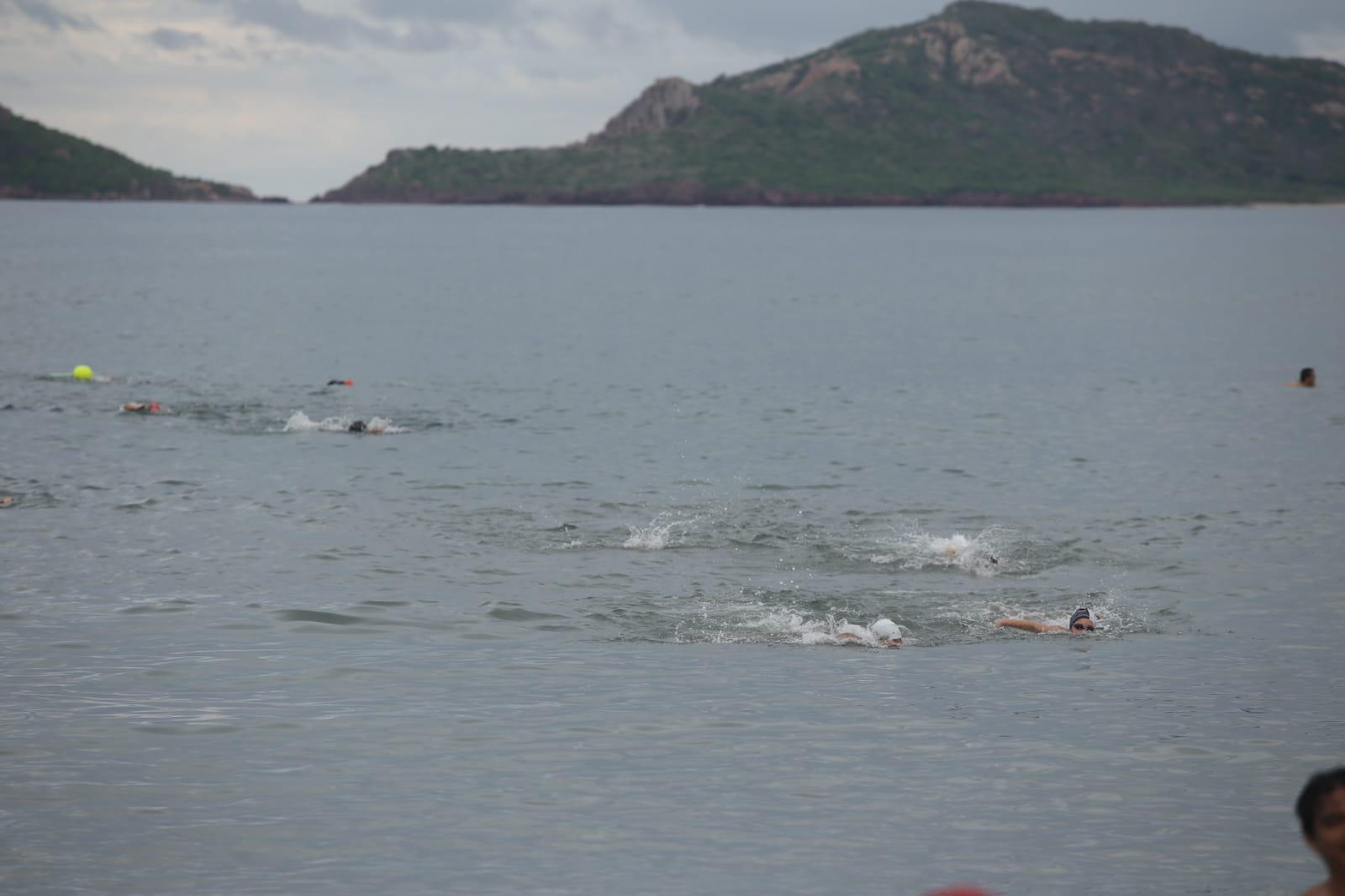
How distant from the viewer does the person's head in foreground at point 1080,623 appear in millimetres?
26359

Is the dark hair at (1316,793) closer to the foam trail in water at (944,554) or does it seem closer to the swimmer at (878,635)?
the swimmer at (878,635)

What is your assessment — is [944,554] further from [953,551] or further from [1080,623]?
[1080,623]


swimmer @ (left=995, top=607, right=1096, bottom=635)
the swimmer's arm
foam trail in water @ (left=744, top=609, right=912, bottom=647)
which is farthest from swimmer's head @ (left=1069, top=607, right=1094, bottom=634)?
foam trail in water @ (left=744, top=609, right=912, bottom=647)

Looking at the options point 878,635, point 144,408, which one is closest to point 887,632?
point 878,635

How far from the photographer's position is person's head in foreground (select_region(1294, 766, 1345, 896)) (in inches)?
327

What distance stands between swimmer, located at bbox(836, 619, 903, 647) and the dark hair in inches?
671

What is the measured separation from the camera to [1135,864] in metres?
16.9

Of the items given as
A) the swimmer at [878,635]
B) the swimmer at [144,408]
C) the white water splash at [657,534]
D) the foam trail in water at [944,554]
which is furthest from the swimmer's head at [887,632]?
the swimmer at [144,408]

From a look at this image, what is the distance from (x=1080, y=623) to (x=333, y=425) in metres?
29.3

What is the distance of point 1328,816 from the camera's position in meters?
8.31

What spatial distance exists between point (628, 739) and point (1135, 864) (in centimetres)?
688

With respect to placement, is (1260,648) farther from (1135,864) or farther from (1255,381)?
(1255,381)

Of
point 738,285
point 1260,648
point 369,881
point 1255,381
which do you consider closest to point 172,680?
point 369,881

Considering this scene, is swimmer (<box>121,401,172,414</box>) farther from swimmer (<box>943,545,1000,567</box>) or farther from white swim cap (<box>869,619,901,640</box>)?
white swim cap (<box>869,619,901,640</box>)
